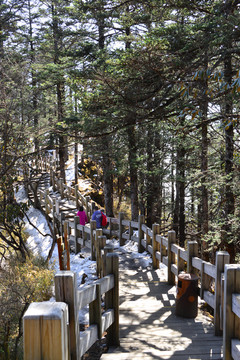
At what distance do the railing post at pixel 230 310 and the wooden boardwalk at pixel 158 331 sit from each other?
4.80 feet

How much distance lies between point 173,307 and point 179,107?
204 inches

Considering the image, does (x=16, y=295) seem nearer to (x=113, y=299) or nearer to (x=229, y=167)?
(x=113, y=299)

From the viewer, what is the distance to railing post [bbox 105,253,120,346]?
193 inches

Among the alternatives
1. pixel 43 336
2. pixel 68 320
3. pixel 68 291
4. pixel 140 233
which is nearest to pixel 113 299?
pixel 68 320

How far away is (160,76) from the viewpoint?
9.03m

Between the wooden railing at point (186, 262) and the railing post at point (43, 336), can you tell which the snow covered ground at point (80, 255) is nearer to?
the wooden railing at point (186, 262)

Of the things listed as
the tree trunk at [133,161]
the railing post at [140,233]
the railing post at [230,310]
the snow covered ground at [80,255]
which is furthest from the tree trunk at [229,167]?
the railing post at [230,310]

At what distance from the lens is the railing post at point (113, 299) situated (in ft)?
16.1

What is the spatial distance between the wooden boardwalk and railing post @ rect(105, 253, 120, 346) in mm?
161

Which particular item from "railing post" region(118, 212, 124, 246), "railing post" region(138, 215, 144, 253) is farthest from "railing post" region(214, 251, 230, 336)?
"railing post" region(118, 212, 124, 246)

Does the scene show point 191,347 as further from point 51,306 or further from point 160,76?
point 160,76

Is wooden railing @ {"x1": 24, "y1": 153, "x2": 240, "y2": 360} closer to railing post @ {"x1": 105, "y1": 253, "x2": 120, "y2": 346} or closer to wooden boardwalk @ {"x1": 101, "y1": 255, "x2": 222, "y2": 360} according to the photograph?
wooden boardwalk @ {"x1": 101, "y1": 255, "x2": 222, "y2": 360}

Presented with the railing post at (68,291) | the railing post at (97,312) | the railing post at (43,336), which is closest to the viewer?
the railing post at (43,336)

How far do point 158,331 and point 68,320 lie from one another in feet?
9.95
